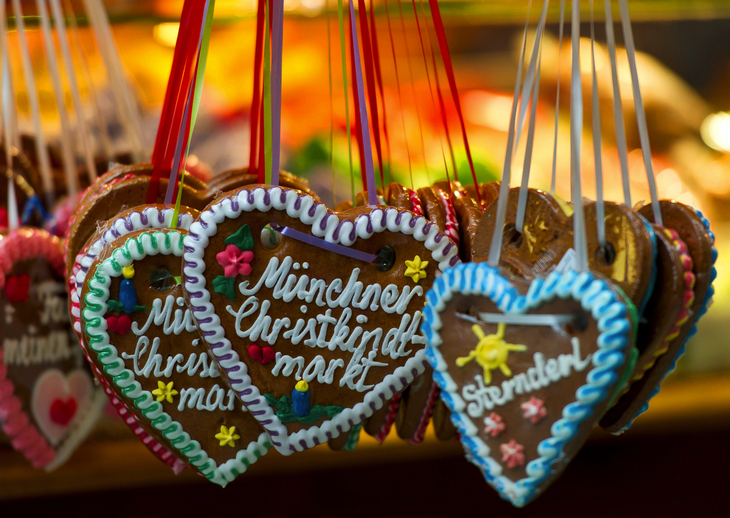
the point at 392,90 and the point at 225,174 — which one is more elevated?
the point at 392,90

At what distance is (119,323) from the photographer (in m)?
0.54

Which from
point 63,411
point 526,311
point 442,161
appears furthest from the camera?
point 442,161

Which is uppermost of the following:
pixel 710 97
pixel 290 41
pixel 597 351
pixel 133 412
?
pixel 290 41

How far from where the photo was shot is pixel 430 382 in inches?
24.7

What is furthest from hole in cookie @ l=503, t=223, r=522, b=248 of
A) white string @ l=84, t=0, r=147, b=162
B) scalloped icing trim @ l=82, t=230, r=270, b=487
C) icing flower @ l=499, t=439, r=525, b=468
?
white string @ l=84, t=0, r=147, b=162

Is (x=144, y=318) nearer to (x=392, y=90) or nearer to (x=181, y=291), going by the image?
(x=181, y=291)

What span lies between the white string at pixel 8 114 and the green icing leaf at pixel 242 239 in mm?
393

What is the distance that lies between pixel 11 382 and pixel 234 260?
0.39 meters

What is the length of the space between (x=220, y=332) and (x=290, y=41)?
1251mm

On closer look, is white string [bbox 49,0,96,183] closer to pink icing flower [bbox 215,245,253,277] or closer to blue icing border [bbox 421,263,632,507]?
pink icing flower [bbox 215,245,253,277]

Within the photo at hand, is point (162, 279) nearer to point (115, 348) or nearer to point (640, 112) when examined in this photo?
point (115, 348)

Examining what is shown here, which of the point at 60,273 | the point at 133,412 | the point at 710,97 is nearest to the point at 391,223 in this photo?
the point at 133,412

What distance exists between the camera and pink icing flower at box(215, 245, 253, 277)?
516 millimetres

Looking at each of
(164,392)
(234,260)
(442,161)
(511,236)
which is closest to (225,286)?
(234,260)
